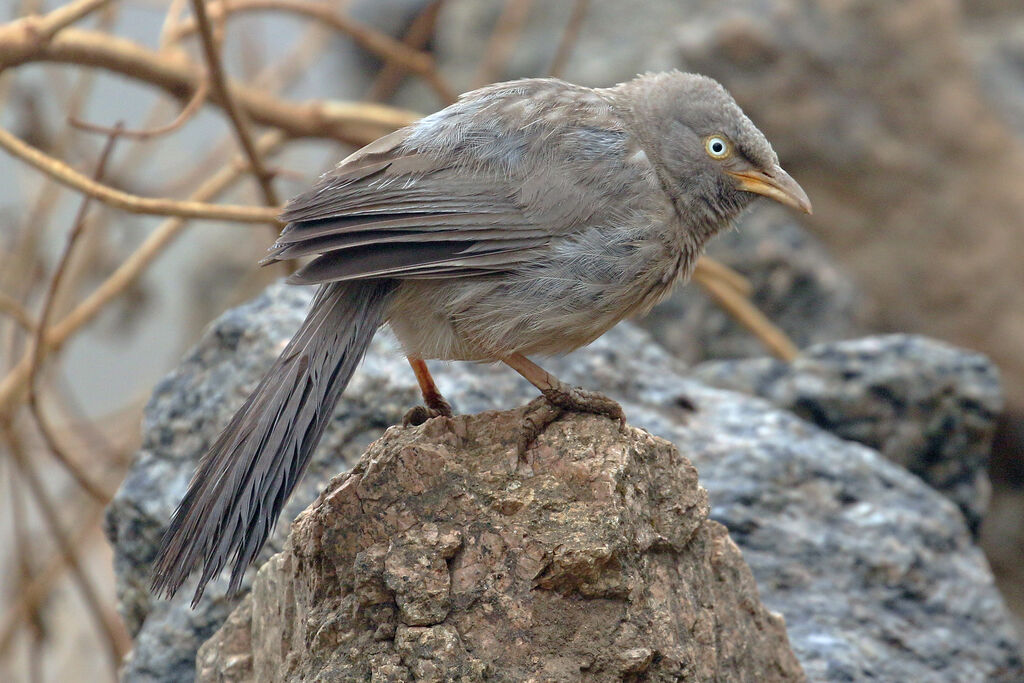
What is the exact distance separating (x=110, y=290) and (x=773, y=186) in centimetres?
311

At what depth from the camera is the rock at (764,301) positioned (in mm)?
6617

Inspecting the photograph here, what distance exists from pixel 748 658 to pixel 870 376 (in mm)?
2011

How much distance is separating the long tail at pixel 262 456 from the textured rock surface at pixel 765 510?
897 mm

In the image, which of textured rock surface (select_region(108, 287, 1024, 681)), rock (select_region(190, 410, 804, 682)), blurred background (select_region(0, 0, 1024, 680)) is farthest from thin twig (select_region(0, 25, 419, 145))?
rock (select_region(190, 410, 804, 682))

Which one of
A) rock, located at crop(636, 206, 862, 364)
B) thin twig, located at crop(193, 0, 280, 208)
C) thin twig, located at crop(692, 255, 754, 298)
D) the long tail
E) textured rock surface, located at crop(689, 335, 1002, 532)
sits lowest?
the long tail

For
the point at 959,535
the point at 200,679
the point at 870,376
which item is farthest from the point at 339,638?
the point at 870,376

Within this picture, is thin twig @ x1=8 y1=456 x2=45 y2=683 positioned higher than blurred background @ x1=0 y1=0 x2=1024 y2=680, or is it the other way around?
blurred background @ x1=0 y1=0 x2=1024 y2=680

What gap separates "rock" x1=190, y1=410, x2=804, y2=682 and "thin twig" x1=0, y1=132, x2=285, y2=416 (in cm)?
249

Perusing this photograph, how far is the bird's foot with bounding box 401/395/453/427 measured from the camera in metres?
3.35

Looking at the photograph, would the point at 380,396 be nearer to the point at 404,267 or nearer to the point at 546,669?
the point at 404,267

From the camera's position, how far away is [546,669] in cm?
259

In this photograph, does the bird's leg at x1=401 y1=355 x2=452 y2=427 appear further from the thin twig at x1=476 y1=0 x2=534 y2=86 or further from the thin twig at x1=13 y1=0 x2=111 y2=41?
the thin twig at x1=476 y1=0 x2=534 y2=86

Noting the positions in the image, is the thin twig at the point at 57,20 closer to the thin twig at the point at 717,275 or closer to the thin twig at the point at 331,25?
the thin twig at the point at 331,25

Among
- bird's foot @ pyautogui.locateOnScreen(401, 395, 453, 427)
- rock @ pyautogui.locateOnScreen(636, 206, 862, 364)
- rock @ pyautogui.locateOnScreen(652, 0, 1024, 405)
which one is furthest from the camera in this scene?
rock @ pyautogui.locateOnScreen(652, 0, 1024, 405)
